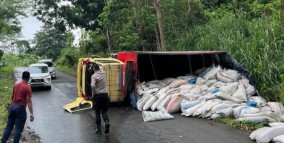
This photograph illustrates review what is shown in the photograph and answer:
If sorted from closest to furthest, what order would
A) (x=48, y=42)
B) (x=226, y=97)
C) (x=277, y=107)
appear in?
(x=277, y=107) < (x=226, y=97) < (x=48, y=42)

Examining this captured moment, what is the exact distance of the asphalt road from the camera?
9.07m

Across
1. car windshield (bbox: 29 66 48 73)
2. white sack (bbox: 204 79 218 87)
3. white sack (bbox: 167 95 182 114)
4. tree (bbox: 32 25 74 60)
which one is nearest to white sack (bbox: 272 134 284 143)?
white sack (bbox: 167 95 182 114)

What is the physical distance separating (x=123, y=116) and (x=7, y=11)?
35260mm

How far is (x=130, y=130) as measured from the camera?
1028cm

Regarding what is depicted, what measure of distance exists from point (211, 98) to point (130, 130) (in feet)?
10.7

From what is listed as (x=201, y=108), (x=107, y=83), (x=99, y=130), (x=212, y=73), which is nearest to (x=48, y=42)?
(x=107, y=83)

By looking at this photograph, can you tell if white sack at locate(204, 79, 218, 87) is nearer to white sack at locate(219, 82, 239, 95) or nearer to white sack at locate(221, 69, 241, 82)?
white sack at locate(221, 69, 241, 82)

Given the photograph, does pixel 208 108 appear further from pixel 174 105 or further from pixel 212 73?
pixel 212 73

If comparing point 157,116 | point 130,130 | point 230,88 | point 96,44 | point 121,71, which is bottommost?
point 130,130

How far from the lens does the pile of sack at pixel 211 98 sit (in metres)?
10.5

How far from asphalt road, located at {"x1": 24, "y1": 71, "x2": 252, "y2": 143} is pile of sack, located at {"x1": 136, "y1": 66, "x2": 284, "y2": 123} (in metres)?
0.48

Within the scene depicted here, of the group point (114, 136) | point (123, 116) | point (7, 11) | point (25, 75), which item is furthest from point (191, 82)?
point (7, 11)

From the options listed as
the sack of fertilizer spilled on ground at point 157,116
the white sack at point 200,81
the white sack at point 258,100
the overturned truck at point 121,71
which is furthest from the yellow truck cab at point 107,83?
the white sack at point 258,100

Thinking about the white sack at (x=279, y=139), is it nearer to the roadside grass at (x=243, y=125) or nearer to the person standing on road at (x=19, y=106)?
the roadside grass at (x=243, y=125)
